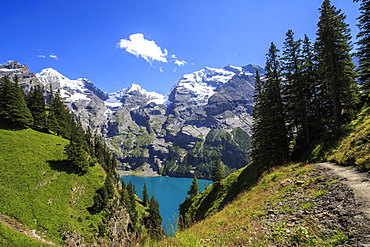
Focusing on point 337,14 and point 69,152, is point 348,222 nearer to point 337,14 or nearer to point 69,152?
point 337,14

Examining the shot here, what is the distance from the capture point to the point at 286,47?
26078mm

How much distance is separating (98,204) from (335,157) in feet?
157

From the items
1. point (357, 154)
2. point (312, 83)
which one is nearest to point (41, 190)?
point (357, 154)

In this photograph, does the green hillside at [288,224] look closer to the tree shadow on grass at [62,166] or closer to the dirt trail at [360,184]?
the dirt trail at [360,184]

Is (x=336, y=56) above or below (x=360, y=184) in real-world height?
above

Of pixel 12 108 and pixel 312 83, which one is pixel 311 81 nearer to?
pixel 312 83

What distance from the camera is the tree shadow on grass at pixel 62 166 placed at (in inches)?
1800

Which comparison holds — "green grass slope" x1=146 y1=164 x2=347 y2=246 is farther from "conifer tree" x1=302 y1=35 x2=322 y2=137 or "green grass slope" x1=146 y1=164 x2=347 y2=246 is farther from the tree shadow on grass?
the tree shadow on grass

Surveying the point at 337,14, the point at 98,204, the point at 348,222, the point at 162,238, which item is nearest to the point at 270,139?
the point at 337,14

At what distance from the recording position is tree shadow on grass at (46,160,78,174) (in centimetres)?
4571

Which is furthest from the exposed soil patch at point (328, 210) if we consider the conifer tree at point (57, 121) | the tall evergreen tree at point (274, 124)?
the conifer tree at point (57, 121)

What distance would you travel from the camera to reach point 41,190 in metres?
37.5

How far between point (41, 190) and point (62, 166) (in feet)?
34.1

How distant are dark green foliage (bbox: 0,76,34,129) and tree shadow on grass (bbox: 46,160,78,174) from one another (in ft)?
66.7
